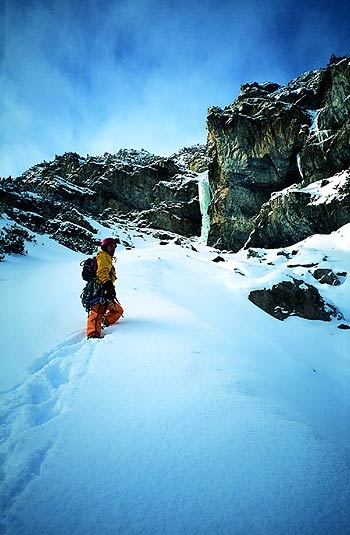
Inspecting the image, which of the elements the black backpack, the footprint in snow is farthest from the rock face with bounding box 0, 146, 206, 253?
the footprint in snow

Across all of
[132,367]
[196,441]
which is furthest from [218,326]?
[196,441]

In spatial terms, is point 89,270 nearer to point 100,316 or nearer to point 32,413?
point 100,316

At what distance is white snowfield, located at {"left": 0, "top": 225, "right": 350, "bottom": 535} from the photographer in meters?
1.35

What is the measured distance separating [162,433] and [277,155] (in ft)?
101

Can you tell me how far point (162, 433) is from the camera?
193 cm

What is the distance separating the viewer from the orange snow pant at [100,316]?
4.00m

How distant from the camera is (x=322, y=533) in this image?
1.29 meters

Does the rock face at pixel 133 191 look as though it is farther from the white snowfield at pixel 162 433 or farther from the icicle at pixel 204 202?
the white snowfield at pixel 162 433

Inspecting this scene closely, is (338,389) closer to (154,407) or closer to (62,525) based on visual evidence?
(154,407)

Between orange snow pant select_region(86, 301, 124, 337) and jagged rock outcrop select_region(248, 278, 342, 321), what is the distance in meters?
4.71

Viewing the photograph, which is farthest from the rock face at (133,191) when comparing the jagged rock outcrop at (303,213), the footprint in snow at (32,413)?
the footprint in snow at (32,413)

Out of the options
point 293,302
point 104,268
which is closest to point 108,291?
point 104,268

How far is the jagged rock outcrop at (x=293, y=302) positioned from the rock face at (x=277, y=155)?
11165 mm

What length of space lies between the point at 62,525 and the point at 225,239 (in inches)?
1207
